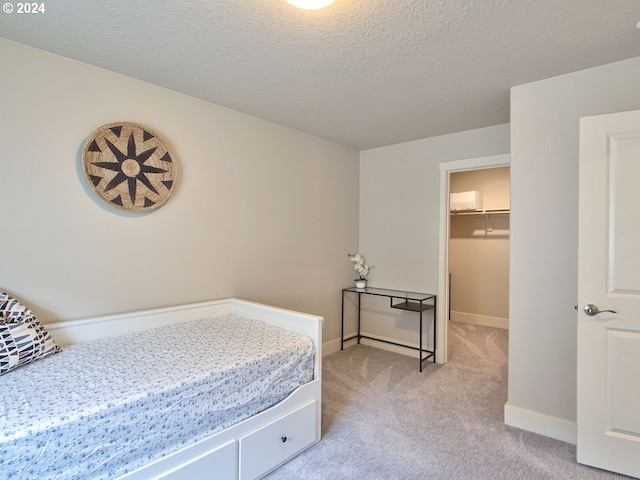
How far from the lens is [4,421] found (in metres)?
1.19

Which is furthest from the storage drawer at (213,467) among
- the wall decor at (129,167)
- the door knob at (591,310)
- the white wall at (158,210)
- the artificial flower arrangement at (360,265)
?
the artificial flower arrangement at (360,265)

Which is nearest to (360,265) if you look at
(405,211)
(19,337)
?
(405,211)

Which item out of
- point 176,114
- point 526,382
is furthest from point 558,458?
point 176,114

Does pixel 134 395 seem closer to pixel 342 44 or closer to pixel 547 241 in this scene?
pixel 342 44

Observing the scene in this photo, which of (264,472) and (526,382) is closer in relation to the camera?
(264,472)

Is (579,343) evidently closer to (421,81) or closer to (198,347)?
(421,81)

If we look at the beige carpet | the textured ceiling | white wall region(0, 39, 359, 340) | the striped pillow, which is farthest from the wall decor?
the beige carpet

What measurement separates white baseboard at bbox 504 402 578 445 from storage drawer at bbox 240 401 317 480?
4.55 feet

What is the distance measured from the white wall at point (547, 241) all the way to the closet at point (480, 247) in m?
2.56

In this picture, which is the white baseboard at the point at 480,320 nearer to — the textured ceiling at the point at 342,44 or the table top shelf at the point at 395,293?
the table top shelf at the point at 395,293

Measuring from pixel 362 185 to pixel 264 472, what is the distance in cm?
318

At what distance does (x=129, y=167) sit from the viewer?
229 centimetres

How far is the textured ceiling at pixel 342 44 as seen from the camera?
5.25ft

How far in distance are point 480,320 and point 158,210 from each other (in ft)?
15.4
